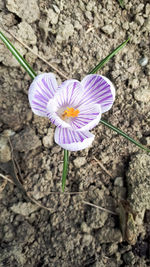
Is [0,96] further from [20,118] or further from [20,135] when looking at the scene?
[20,135]

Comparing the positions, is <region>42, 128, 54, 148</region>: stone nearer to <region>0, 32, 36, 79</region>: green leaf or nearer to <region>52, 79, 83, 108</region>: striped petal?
<region>52, 79, 83, 108</region>: striped petal

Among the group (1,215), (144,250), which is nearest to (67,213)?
(1,215)

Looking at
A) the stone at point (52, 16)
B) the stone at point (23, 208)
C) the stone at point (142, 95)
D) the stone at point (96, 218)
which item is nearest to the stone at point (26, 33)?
the stone at point (52, 16)

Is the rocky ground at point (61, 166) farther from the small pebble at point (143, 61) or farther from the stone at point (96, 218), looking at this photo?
the small pebble at point (143, 61)

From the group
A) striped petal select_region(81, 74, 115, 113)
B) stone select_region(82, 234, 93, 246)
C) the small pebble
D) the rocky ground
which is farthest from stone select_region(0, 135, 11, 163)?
the small pebble

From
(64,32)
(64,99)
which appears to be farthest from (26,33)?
(64,99)

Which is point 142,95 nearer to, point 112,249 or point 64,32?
point 64,32
